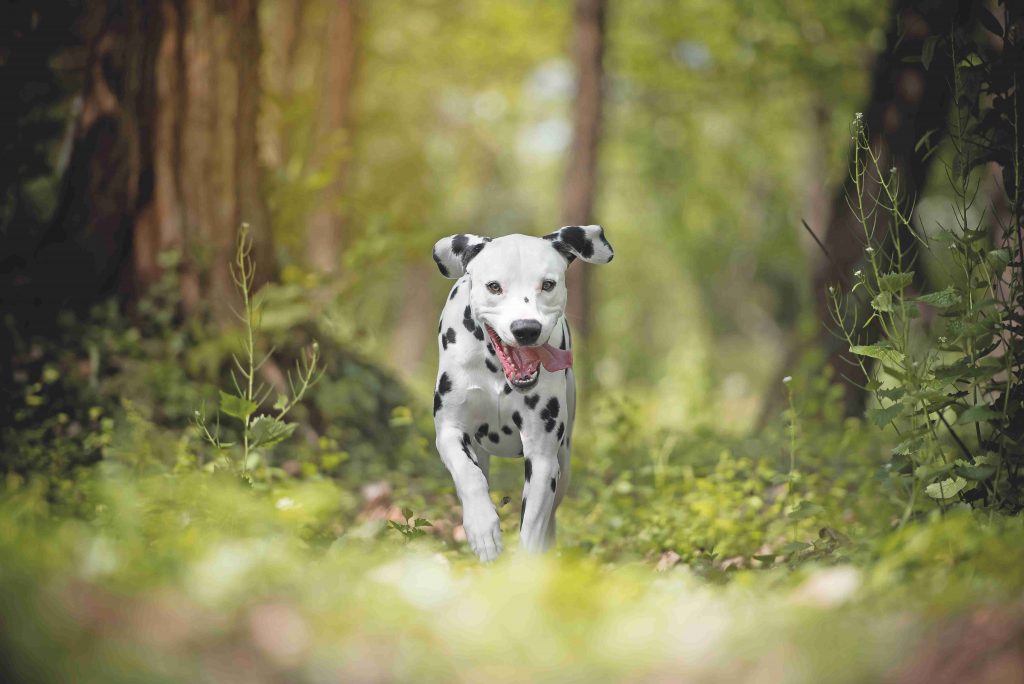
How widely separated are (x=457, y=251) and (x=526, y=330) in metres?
0.71

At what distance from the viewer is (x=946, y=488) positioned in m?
4.20

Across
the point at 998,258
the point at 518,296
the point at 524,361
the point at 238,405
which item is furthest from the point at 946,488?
the point at 238,405

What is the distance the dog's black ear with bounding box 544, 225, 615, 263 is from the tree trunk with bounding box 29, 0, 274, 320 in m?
4.05

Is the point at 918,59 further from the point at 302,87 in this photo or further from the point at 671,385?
the point at 302,87

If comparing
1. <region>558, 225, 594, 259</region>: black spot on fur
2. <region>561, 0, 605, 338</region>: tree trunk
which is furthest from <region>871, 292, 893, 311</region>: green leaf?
<region>561, 0, 605, 338</region>: tree trunk

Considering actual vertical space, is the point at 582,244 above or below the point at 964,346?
above

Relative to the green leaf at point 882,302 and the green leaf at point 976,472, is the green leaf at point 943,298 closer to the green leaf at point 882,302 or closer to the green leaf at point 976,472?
the green leaf at point 882,302

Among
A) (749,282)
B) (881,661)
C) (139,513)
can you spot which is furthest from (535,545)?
(749,282)

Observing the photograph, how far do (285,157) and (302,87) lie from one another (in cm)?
633

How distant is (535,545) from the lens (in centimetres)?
428

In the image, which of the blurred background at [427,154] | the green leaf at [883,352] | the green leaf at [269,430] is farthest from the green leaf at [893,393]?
the blurred background at [427,154]

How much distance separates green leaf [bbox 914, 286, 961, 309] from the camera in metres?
4.22

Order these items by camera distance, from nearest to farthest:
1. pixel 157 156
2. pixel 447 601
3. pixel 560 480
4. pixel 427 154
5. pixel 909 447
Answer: pixel 447 601 → pixel 909 447 → pixel 560 480 → pixel 157 156 → pixel 427 154

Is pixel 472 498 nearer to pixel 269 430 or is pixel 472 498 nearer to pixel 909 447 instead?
pixel 269 430
